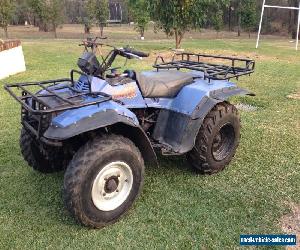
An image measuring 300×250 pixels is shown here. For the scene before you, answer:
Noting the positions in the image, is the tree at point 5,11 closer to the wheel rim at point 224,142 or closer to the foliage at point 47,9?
the foliage at point 47,9

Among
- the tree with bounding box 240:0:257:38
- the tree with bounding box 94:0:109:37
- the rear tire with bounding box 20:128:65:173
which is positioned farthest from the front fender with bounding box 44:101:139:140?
the tree with bounding box 240:0:257:38

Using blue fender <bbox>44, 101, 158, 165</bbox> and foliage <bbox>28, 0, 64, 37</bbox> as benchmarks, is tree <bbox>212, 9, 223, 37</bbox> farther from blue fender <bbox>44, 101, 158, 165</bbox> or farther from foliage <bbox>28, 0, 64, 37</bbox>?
blue fender <bbox>44, 101, 158, 165</bbox>

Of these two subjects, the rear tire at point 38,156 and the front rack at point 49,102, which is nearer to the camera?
the front rack at point 49,102

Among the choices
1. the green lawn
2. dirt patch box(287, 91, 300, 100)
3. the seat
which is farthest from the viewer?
dirt patch box(287, 91, 300, 100)

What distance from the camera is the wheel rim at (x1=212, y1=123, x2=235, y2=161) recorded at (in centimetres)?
445

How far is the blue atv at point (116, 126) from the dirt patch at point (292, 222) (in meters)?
0.99

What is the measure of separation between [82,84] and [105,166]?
94cm

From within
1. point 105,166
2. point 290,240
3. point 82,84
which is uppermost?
point 82,84

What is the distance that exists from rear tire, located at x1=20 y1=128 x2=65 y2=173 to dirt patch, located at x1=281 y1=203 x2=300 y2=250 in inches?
93.6

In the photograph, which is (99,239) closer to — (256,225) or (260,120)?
(256,225)

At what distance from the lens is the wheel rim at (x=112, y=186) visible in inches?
132

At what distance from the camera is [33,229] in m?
3.40

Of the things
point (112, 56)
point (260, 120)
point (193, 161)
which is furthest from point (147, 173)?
point (260, 120)

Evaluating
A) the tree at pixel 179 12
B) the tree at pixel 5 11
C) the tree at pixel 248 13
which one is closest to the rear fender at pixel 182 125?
the tree at pixel 179 12
